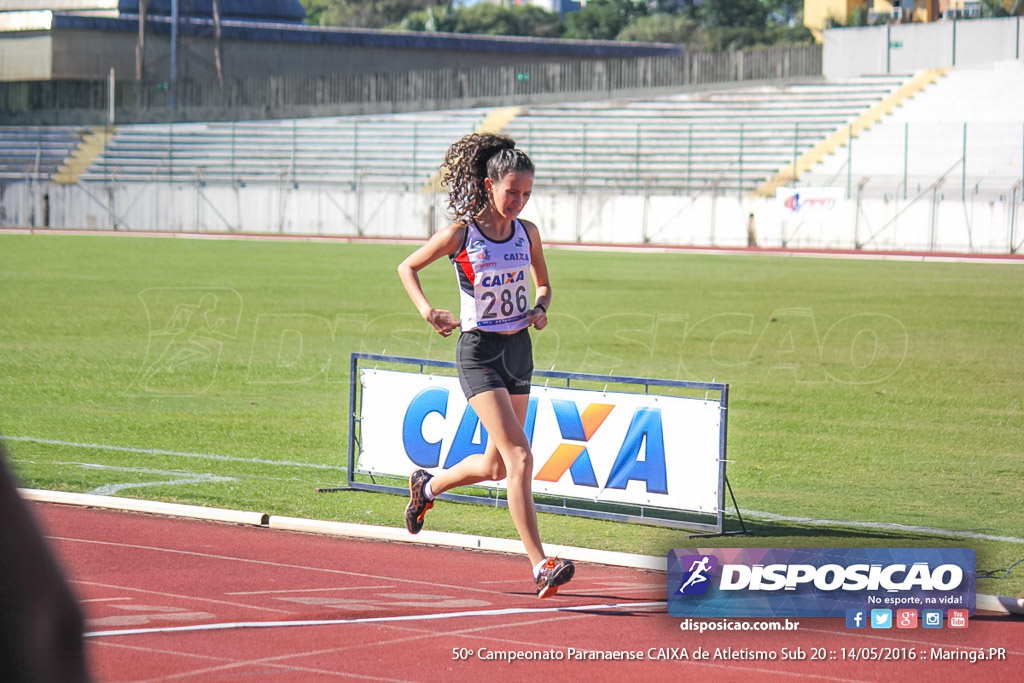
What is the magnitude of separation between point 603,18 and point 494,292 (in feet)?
368

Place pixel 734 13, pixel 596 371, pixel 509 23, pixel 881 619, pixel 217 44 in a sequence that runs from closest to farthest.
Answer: pixel 881 619, pixel 596 371, pixel 217 44, pixel 734 13, pixel 509 23

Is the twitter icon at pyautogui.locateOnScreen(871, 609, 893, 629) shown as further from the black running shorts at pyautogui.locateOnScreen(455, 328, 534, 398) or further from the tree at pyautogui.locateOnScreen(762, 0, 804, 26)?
the tree at pyautogui.locateOnScreen(762, 0, 804, 26)

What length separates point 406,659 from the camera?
5.52 meters

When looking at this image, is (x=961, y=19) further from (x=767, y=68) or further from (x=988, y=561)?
(x=988, y=561)

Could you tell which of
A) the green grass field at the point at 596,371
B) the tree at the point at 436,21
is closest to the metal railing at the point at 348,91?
the green grass field at the point at 596,371

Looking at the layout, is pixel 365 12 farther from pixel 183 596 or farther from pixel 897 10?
pixel 183 596

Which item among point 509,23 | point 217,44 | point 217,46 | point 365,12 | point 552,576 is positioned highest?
point 365,12

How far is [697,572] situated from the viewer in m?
6.02


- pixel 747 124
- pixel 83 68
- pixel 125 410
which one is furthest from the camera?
pixel 83 68

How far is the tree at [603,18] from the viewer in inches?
4503

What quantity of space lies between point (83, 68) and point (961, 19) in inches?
1631

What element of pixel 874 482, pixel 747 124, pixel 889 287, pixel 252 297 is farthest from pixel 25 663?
pixel 747 124

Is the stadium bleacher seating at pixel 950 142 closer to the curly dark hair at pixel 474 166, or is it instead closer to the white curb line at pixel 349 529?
the white curb line at pixel 349 529

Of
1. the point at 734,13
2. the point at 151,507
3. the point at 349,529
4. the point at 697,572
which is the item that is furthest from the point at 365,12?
the point at 697,572
